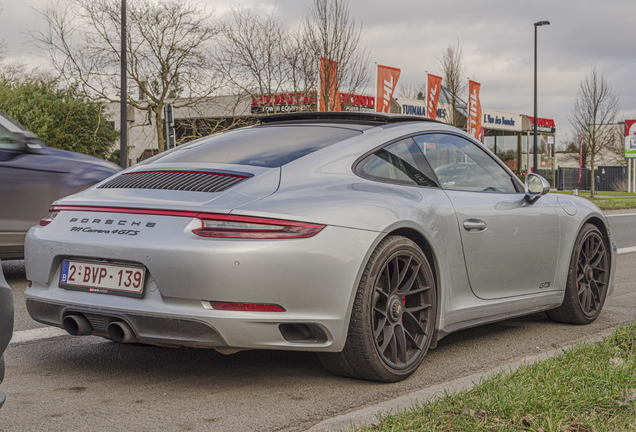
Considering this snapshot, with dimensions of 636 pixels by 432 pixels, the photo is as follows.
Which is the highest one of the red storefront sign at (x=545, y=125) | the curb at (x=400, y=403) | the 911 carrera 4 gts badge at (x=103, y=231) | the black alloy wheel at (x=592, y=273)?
the red storefront sign at (x=545, y=125)

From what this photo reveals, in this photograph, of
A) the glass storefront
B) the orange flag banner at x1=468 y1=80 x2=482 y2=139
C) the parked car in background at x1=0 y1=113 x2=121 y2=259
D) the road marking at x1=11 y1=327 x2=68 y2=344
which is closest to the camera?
the road marking at x1=11 y1=327 x2=68 y2=344

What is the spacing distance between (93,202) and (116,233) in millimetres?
362

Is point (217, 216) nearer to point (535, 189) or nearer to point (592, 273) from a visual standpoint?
point (535, 189)

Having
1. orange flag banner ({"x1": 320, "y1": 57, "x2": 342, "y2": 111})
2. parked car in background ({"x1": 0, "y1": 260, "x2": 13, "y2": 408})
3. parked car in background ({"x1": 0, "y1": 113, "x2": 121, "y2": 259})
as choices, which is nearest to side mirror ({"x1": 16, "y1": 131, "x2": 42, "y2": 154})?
parked car in background ({"x1": 0, "y1": 113, "x2": 121, "y2": 259})

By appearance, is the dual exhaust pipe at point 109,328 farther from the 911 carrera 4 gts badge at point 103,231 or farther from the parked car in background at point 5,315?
the parked car in background at point 5,315

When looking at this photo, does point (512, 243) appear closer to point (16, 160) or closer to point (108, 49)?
point (16, 160)

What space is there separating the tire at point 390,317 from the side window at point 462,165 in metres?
0.76

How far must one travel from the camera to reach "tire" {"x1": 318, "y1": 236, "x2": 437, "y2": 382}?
11.2 feet

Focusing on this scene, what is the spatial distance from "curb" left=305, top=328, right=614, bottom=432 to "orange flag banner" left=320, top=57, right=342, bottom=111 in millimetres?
17547

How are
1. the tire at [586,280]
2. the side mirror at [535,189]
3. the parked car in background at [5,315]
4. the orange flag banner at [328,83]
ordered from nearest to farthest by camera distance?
the parked car in background at [5,315]
the side mirror at [535,189]
the tire at [586,280]
the orange flag banner at [328,83]

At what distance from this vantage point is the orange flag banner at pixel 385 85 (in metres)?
23.0

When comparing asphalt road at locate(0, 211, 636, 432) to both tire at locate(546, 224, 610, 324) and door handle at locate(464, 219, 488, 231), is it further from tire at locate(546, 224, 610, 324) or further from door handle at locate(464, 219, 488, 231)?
door handle at locate(464, 219, 488, 231)

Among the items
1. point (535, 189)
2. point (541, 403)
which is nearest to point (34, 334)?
point (541, 403)

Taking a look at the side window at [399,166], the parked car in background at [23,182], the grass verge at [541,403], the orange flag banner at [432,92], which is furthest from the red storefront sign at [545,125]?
the grass verge at [541,403]
